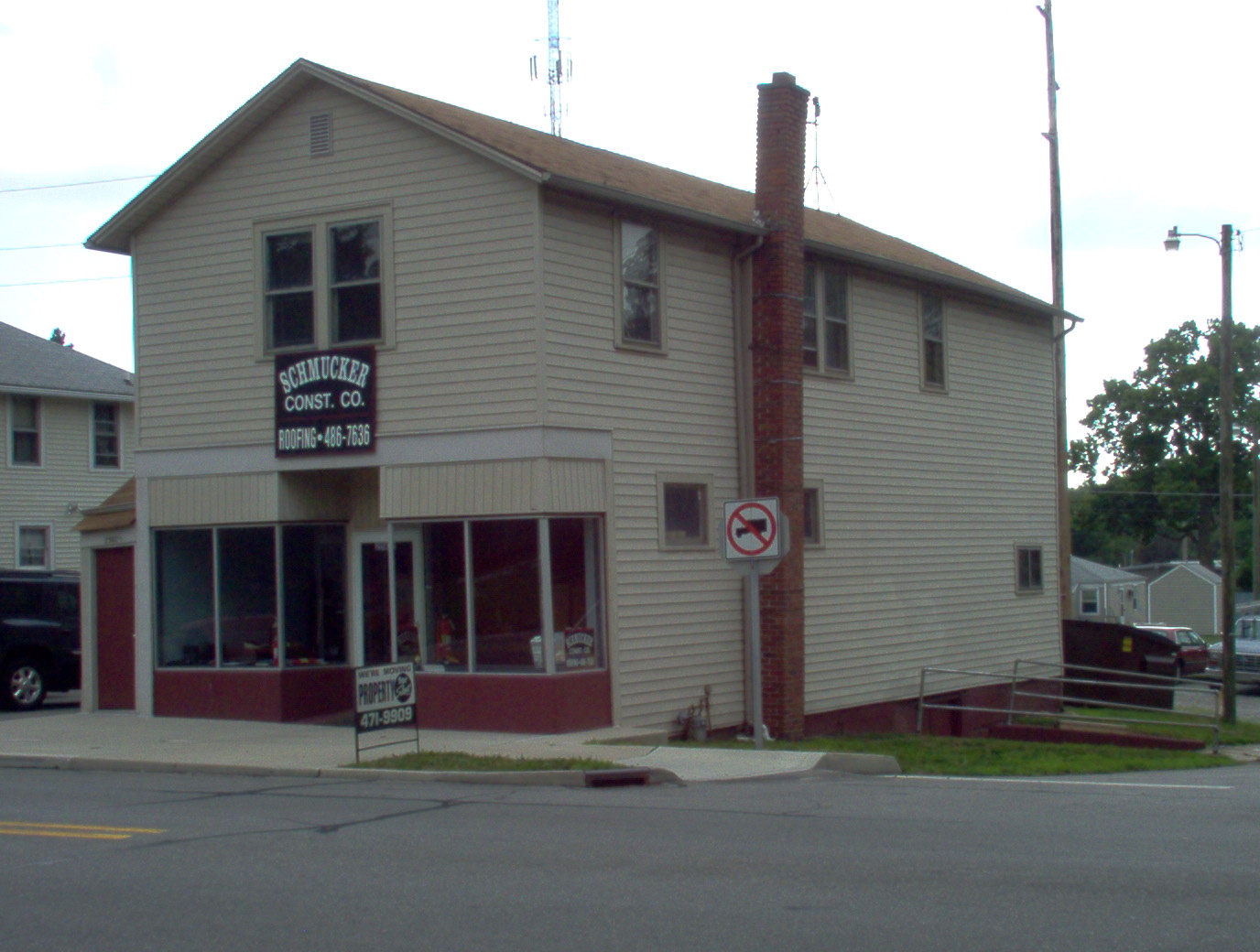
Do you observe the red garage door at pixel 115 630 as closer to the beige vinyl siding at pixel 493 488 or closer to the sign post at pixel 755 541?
the beige vinyl siding at pixel 493 488

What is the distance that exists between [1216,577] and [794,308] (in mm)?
57139

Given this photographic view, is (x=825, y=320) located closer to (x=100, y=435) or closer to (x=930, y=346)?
(x=930, y=346)

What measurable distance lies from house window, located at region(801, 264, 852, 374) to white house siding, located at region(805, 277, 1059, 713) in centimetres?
23

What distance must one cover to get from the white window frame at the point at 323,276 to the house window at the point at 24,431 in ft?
59.4

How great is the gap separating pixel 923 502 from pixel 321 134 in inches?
422

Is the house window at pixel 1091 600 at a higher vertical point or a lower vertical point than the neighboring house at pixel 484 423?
lower

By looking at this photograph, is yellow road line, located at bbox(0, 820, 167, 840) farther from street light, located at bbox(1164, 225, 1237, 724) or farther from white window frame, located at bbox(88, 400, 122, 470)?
white window frame, located at bbox(88, 400, 122, 470)

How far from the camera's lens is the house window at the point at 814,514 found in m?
19.9

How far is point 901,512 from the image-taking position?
21.8m

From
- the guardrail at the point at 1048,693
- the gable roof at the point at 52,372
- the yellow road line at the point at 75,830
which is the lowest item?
the guardrail at the point at 1048,693

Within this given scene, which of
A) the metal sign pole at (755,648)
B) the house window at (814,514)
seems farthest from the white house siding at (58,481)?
the metal sign pole at (755,648)

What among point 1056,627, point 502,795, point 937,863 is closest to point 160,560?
point 502,795

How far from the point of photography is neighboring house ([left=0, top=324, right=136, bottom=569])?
32906 mm

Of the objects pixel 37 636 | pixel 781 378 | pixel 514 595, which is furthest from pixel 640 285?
pixel 37 636
